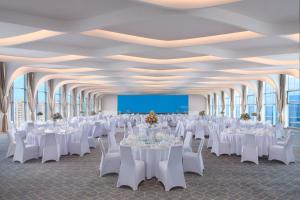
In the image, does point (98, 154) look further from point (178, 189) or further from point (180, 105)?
point (180, 105)

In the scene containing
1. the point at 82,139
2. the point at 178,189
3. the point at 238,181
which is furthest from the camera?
the point at 82,139

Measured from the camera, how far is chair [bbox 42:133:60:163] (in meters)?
7.49

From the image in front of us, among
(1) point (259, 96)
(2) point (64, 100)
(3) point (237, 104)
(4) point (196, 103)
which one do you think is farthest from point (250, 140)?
(4) point (196, 103)

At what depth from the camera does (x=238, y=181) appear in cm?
573

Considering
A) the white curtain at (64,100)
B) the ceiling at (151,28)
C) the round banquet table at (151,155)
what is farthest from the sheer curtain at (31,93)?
the round banquet table at (151,155)

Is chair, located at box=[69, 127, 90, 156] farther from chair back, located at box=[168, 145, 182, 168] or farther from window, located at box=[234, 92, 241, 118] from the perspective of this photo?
window, located at box=[234, 92, 241, 118]

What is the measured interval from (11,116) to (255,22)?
46.3 feet

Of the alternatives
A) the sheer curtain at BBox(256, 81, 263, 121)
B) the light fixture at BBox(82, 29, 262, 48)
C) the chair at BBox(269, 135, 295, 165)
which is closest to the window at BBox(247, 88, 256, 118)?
the sheer curtain at BBox(256, 81, 263, 121)

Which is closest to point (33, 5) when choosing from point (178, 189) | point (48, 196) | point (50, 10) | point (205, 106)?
point (50, 10)

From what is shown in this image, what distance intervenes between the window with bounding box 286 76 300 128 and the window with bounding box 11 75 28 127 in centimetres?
1735

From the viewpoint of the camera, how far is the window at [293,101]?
17.0m

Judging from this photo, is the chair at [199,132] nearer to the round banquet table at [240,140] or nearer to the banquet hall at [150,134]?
the banquet hall at [150,134]

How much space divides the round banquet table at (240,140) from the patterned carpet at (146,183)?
628 millimetres

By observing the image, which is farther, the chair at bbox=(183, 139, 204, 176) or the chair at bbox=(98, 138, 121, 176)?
the chair at bbox=(183, 139, 204, 176)
